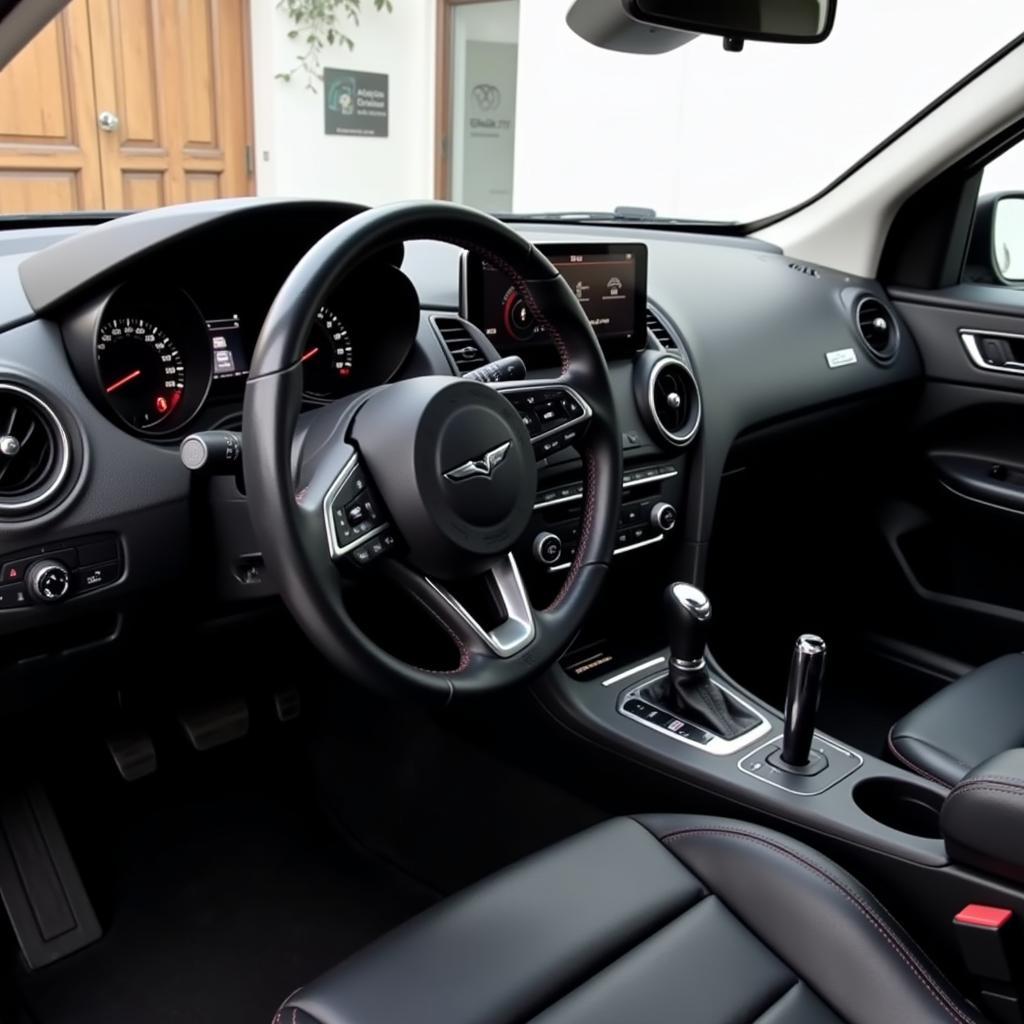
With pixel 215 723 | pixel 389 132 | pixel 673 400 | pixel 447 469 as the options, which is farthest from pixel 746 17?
pixel 389 132

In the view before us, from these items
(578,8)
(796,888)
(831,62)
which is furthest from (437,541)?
(831,62)

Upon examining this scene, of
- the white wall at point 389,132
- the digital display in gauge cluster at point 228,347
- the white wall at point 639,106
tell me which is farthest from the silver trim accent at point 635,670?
the white wall at point 389,132

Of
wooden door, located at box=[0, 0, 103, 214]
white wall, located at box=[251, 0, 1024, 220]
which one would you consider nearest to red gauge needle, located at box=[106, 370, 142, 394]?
wooden door, located at box=[0, 0, 103, 214]

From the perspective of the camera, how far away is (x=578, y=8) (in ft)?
4.54

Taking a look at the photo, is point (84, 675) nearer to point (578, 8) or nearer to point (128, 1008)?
point (128, 1008)

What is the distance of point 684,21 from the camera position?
136 cm

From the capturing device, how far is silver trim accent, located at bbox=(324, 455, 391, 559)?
100cm

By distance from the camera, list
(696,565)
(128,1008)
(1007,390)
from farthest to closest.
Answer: (1007,390) → (696,565) → (128,1008)

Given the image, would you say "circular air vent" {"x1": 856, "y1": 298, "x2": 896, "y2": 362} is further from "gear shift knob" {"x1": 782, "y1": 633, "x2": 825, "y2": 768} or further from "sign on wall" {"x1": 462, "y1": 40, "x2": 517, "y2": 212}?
"sign on wall" {"x1": 462, "y1": 40, "x2": 517, "y2": 212}

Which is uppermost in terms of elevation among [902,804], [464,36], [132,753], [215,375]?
[464,36]

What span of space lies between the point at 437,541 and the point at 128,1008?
3.27 ft

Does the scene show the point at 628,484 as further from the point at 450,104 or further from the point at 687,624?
the point at 450,104

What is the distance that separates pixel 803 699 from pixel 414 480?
612 mm

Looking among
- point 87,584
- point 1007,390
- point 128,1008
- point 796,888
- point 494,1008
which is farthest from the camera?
point 1007,390
